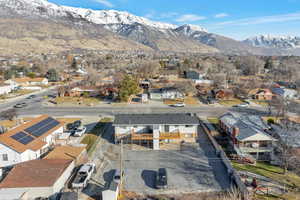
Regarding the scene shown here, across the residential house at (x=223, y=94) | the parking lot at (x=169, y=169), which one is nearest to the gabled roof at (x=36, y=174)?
the parking lot at (x=169, y=169)

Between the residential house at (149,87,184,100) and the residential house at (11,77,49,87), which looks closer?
the residential house at (149,87,184,100)

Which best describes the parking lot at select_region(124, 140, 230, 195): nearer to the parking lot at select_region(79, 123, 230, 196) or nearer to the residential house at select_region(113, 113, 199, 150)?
the parking lot at select_region(79, 123, 230, 196)

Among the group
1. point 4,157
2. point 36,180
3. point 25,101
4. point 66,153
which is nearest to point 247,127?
point 66,153

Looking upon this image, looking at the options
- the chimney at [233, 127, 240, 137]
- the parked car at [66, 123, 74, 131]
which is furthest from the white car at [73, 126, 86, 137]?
the chimney at [233, 127, 240, 137]

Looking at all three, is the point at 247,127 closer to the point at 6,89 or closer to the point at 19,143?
the point at 19,143

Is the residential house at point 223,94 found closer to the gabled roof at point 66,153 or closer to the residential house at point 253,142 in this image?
the residential house at point 253,142

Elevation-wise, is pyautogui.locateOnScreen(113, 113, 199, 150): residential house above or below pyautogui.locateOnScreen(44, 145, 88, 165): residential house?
above

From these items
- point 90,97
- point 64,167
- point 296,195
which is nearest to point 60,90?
point 90,97
